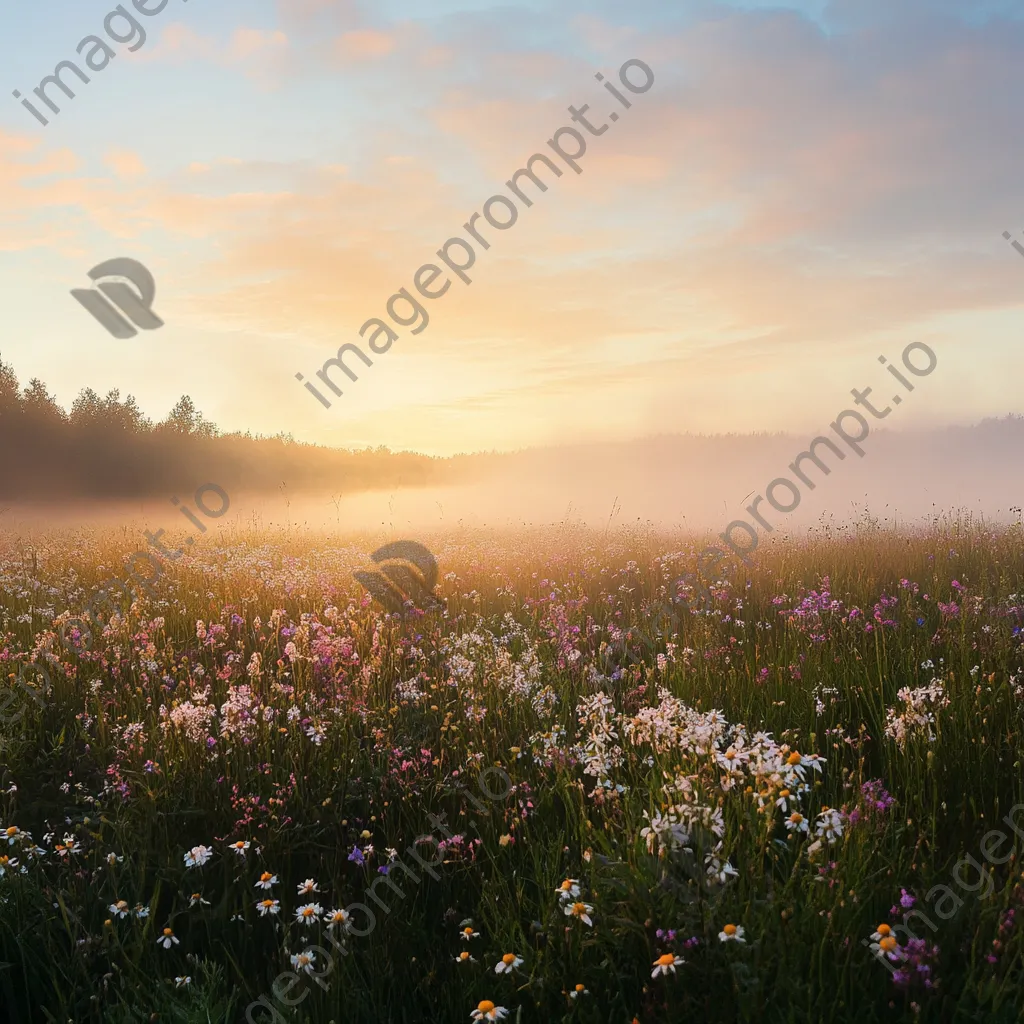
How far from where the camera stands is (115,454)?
156 feet

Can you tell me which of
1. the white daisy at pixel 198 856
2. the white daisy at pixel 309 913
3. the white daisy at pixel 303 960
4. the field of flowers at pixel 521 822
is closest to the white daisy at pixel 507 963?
the field of flowers at pixel 521 822

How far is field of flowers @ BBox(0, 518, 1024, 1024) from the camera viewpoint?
2.24m

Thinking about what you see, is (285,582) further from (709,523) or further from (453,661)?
(709,523)

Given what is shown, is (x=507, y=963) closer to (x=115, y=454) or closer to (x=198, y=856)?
(x=198, y=856)

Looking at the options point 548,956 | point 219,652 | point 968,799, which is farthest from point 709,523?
point 548,956

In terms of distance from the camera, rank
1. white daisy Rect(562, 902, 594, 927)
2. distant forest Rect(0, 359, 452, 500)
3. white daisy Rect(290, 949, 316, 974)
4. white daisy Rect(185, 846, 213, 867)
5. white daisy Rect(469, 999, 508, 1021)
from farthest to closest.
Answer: distant forest Rect(0, 359, 452, 500) → white daisy Rect(185, 846, 213, 867) → white daisy Rect(290, 949, 316, 974) → white daisy Rect(562, 902, 594, 927) → white daisy Rect(469, 999, 508, 1021)

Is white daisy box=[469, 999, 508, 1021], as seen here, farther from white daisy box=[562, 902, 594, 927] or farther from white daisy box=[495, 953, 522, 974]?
white daisy box=[562, 902, 594, 927]

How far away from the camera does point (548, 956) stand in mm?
2328

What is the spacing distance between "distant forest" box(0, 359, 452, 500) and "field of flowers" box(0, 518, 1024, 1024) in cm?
3878

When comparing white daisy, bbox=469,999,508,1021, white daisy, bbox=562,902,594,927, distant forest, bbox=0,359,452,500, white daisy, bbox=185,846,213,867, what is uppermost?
distant forest, bbox=0,359,452,500

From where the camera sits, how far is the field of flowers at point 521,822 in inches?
88.1

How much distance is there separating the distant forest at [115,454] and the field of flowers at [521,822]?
38783 mm

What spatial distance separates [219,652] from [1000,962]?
5.34 meters

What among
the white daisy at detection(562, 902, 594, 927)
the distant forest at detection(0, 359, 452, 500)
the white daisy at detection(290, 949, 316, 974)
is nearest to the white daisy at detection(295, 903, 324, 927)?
the white daisy at detection(290, 949, 316, 974)
